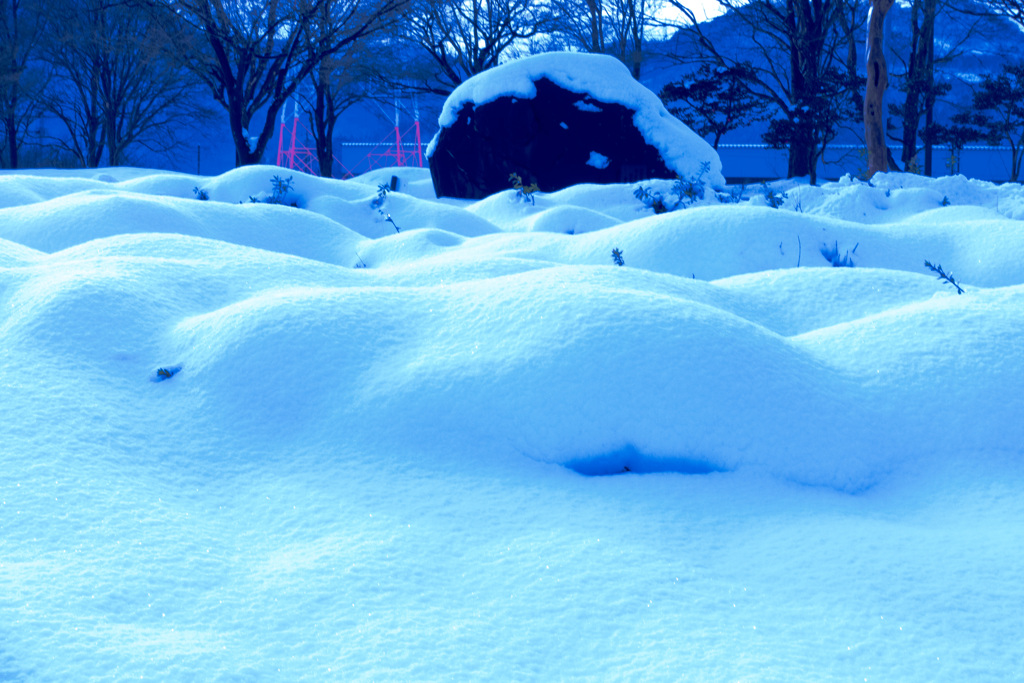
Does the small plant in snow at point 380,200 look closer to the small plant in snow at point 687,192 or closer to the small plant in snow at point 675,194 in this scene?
the small plant in snow at point 675,194

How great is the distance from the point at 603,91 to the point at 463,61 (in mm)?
14978

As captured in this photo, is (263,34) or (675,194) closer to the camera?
(675,194)

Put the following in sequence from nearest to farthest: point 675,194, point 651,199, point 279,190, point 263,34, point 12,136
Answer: point 279,190 → point 651,199 → point 675,194 → point 263,34 → point 12,136

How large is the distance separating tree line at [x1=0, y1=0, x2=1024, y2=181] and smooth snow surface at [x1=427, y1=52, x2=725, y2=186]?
3.53m

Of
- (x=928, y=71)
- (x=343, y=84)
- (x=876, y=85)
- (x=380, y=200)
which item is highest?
(x=343, y=84)

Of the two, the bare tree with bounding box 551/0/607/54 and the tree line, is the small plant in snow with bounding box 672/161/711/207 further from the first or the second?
the bare tree with bounding box 551/0/607/54

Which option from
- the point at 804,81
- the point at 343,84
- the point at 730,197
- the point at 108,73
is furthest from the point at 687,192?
the point at 108,73

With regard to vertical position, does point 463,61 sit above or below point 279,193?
above

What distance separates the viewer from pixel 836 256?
→ 3598 mm

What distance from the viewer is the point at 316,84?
2173 cm

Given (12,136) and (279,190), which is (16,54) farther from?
(279,190)

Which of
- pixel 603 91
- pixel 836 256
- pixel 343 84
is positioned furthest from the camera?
pixel 343 84

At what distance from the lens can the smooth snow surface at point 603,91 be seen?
8297 mm

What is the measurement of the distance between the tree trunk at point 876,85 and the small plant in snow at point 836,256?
23.7ft
